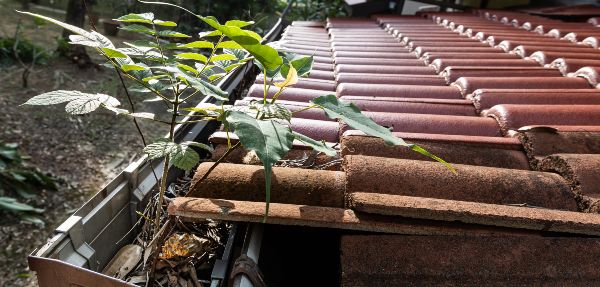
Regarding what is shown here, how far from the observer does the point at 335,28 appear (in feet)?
16.1

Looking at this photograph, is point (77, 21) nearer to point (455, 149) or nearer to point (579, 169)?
point (455, 149)

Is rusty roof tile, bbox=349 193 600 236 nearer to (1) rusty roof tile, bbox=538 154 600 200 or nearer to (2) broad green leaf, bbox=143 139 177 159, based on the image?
(1) rusty roof tile, bbox=538 154 600 200

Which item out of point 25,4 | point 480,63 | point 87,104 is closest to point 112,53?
point 87,104

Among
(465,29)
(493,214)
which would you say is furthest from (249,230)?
(465,29)

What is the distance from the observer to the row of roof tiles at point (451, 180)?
39.2 inches

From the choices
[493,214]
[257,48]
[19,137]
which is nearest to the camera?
[257,48]

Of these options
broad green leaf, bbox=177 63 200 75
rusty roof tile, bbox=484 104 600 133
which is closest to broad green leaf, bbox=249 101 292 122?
broad green leaf, bbox=177 63 200 75

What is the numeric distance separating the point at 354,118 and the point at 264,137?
0.23 meters

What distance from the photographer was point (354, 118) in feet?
2.85

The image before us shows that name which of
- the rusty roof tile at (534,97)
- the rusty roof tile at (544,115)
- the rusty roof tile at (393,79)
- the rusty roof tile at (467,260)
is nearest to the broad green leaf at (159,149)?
the rusty roof tile at (467,260)

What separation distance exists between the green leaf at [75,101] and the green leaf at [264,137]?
14.8 inches

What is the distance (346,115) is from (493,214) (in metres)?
0.45

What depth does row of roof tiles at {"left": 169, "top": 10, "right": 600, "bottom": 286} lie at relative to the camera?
3.26ft

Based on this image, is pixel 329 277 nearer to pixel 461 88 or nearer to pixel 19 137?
pixel 461 88
